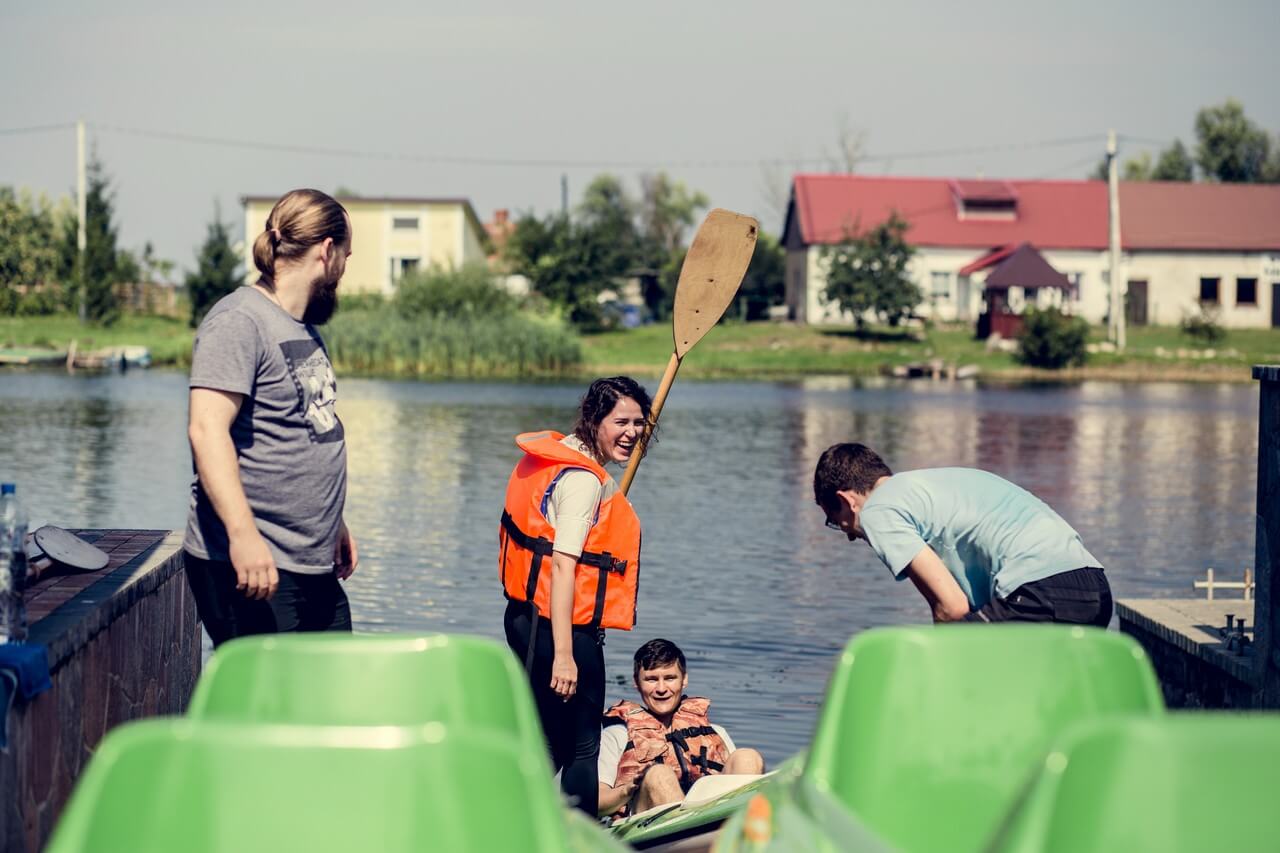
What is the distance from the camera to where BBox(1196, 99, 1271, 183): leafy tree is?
3671 inches

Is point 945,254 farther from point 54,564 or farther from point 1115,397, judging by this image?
point 54,564

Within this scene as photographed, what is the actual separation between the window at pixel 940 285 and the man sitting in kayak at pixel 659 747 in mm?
58256

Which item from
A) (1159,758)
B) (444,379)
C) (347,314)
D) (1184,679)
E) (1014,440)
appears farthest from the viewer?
(347,314)

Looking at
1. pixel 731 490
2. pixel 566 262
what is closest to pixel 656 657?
pixel 731 490

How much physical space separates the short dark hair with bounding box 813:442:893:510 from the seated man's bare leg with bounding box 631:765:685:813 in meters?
1.41

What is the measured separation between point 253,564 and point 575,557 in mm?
1146

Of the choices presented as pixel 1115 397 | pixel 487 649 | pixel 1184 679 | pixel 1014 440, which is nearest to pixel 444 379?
pixel 1115 397

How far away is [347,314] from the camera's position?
175 ft

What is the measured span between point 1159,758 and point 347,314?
5195cm

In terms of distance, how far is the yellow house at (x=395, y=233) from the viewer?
68.3 metres

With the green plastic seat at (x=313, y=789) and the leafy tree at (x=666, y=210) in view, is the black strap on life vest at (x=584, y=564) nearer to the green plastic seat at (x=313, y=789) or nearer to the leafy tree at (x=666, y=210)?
the green plastic seat at (x=313, y=789)

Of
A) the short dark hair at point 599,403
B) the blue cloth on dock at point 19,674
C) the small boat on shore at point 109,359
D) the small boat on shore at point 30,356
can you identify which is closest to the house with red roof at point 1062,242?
the small boat on shore at point 109,359

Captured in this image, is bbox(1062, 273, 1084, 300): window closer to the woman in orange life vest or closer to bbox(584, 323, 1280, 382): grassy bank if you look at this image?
bbox(584, 323, 1280, 382): grassy bank

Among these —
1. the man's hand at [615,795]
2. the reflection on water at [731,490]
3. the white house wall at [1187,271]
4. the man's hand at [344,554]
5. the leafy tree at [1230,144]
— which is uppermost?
the leafy tree at [1230,144]
